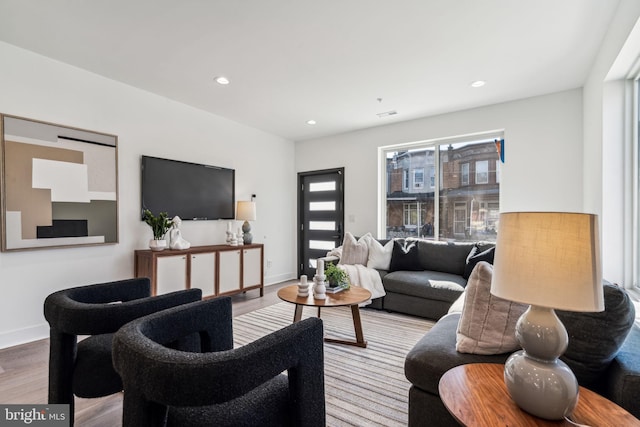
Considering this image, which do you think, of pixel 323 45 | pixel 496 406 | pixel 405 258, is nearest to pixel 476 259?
pixel 405 258

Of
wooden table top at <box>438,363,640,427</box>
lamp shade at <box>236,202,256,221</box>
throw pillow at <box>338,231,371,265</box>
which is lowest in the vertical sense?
wooden table top at <box>438,363,640,427</box>

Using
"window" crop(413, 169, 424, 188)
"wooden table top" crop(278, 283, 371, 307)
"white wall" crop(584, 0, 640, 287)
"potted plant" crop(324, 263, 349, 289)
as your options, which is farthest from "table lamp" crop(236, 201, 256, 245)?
"white wall" crop(584, 0, 640, 287)

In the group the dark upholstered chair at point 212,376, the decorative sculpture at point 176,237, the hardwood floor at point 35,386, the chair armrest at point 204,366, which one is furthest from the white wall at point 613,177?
the decorative sculpture at point 176,237

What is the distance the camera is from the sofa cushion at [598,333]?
3.65ft

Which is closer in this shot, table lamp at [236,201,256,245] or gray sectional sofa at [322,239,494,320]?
gray sectional sofa at [322,239,494,320]

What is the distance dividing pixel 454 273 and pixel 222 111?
3784mm

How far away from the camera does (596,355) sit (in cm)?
115

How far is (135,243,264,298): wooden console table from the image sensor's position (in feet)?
10.7

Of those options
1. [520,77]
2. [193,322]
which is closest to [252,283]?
[193,322]

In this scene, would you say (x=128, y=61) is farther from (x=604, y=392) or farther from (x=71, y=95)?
(x=604, y=392)

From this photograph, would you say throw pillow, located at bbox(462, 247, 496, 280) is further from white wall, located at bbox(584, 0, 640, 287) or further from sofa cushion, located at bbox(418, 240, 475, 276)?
white wall, located at bbox(584, 0, 640, 287)

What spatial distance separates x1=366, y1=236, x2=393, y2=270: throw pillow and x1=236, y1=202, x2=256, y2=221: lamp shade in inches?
71.3

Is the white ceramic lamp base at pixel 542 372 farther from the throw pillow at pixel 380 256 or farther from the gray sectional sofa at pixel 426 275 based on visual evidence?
the throw pillow at pixel 380 256

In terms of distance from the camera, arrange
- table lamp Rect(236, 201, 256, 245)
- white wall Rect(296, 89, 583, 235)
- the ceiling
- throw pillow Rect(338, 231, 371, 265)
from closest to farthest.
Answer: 1. the ceiling
2. white wall Rect(296, 89, 583, 235)
3. throw pillow Rect(338, 231, 371, 265)
4. table lamp Rect(236, 201, 256, 245)
